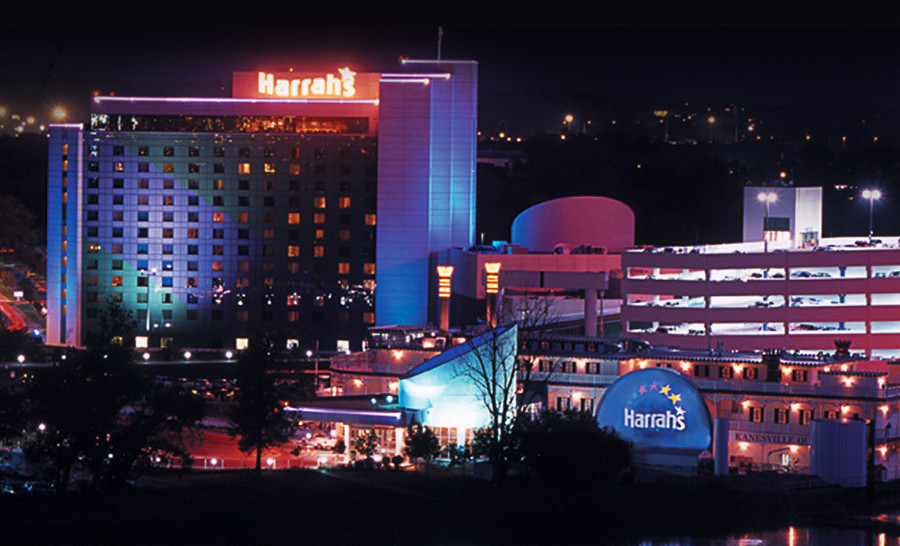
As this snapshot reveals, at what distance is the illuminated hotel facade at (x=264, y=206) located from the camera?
79.4 metres

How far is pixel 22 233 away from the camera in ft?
347

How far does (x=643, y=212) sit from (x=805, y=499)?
7786 cm

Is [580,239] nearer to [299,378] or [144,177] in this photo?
[144,177]

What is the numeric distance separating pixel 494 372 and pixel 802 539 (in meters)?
12.5

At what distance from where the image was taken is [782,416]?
49375mm

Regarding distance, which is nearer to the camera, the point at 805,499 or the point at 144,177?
the point at 805,499

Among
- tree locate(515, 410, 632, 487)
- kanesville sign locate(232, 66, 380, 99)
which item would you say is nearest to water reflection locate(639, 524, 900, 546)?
tree locate(515, 410, 632, 487)

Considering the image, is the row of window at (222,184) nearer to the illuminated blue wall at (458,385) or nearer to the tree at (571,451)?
the illuminated blue wall at (458,385)

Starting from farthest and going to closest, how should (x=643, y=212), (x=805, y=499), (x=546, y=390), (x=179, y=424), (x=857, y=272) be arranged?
(x=643, y=212), (x=857, y=272), (x=546, y=390), (x=805, y=499), (x=179, y=424)

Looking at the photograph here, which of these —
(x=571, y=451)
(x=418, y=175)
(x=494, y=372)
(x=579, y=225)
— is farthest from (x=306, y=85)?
(x=571, y=451)

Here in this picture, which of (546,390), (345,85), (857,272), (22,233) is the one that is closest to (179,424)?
(546,390)

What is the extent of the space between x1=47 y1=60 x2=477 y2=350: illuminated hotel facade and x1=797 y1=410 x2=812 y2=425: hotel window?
3337 cm

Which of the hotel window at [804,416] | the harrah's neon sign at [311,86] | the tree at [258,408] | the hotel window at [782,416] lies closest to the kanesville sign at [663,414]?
the hotel window at [782,416]

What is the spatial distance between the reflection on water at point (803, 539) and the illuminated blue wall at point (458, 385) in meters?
11.7
